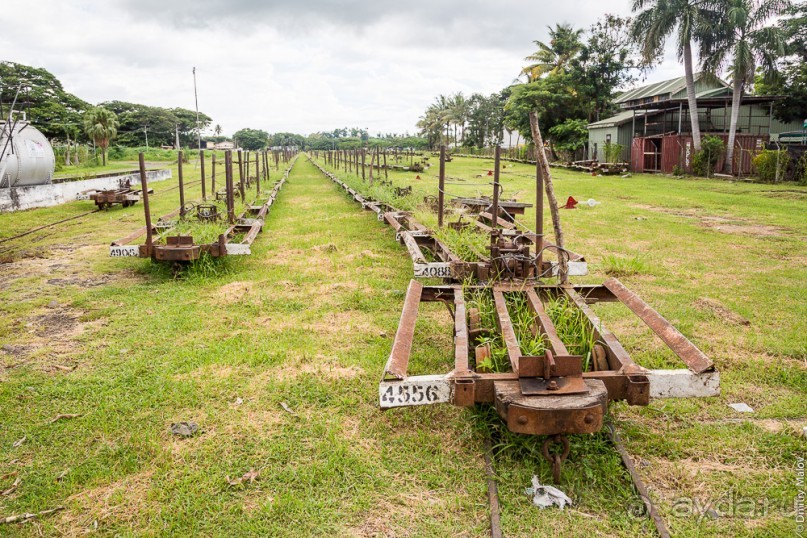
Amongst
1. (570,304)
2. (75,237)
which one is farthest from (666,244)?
(75,237)

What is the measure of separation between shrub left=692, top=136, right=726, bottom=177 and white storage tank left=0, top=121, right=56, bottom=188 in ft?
78.6

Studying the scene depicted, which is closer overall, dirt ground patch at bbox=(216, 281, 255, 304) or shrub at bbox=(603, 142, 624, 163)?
dirt ground patch at bbox=(216, 281, 255, 304)

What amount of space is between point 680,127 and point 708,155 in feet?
13.2

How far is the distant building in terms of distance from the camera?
84.2 feet

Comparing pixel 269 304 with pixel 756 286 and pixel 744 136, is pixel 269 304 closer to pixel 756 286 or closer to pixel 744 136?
pixel 756 286

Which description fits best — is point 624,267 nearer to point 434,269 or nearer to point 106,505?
point 434,269

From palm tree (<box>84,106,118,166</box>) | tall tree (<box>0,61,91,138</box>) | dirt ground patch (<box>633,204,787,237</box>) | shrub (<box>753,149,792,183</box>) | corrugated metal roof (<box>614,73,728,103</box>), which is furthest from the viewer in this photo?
tall tree (<box>0,61,91,138</box>)

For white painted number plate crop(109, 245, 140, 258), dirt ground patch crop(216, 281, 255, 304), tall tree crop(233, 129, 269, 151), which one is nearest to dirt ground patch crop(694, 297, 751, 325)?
dirt ground patch crop(216, 281, 255, 304)

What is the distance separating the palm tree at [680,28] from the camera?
24672 millimetres

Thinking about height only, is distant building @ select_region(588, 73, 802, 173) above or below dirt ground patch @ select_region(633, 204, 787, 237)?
above

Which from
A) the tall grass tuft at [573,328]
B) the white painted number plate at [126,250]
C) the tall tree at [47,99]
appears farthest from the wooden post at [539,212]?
the tall tree at [47,99]

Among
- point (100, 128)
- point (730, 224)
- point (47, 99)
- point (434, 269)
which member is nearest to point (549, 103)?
point (730, 224)

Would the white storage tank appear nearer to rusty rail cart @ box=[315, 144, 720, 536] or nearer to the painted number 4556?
rusty rail cart @ box=[315, 144, 720, 536]

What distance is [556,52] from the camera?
41.6 m
